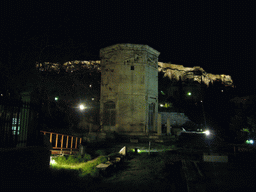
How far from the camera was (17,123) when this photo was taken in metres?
5.36

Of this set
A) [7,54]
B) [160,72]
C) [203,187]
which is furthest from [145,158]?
[160,72]

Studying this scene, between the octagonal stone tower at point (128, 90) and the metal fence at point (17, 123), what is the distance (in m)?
13.5

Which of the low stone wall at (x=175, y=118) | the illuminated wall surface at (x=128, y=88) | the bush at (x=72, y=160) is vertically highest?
the illuminated wall surface at (x=128, y=88)

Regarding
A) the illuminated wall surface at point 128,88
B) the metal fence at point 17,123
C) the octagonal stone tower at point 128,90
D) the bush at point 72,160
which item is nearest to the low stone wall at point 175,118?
the illuminated wall surface at point 128,88

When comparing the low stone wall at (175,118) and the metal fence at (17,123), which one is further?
the low stone wall at (175,118)

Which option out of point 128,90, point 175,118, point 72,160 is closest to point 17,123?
point 72,160

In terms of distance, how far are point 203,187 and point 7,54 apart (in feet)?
33.7

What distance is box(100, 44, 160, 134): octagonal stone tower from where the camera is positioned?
1950 centimetres

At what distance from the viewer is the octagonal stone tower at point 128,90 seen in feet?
64.0

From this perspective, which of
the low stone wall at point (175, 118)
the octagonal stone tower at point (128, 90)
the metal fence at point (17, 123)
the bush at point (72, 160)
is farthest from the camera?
the low stone wall at point (175, 118)

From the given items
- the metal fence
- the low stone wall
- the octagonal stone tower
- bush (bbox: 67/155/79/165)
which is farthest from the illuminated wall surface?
the metal fence

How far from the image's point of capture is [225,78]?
226 ft

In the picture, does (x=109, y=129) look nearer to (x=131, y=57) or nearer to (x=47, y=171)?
(x=131, y=57)

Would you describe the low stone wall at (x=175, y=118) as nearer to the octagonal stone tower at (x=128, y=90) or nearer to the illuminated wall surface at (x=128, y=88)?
the illuminated wall surface at (x=128, y=88)
